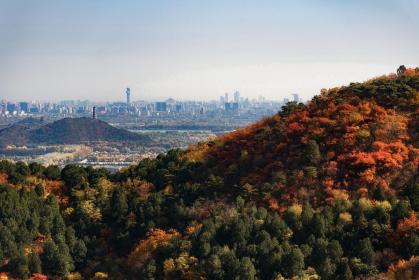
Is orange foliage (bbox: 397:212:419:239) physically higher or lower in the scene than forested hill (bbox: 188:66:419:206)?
lower

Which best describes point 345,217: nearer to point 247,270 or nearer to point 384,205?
point 384,205

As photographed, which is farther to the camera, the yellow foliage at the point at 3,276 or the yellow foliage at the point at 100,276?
the yellow foliage at the point at 100,276

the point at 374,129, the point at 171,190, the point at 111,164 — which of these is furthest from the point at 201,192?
the point at 111,164

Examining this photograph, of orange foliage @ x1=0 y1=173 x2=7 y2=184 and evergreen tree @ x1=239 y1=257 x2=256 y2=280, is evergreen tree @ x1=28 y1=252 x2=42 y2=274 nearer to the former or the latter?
evergreen tree @ x1=239 y1=257 x2=256 y2=280

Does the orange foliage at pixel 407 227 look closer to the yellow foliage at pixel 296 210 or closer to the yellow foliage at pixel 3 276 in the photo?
the yellow foliage at pixel 296 210

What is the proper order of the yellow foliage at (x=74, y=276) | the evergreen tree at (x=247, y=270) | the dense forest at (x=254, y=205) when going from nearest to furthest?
the evergreen tree at (x=247, y=270), the dense forest at (x=254, y=205), the yellow foliage at (x=74, y=276)

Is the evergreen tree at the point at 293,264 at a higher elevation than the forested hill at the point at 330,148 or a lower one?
lower

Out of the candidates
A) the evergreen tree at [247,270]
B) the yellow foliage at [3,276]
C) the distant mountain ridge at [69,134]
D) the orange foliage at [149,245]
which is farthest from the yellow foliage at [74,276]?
the distant mountain ridge at [69,134]

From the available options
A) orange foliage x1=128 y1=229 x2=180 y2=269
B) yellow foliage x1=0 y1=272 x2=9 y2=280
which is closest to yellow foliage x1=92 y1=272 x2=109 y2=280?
orange foliage x1=128 y1=229 x2=180 y2=269
